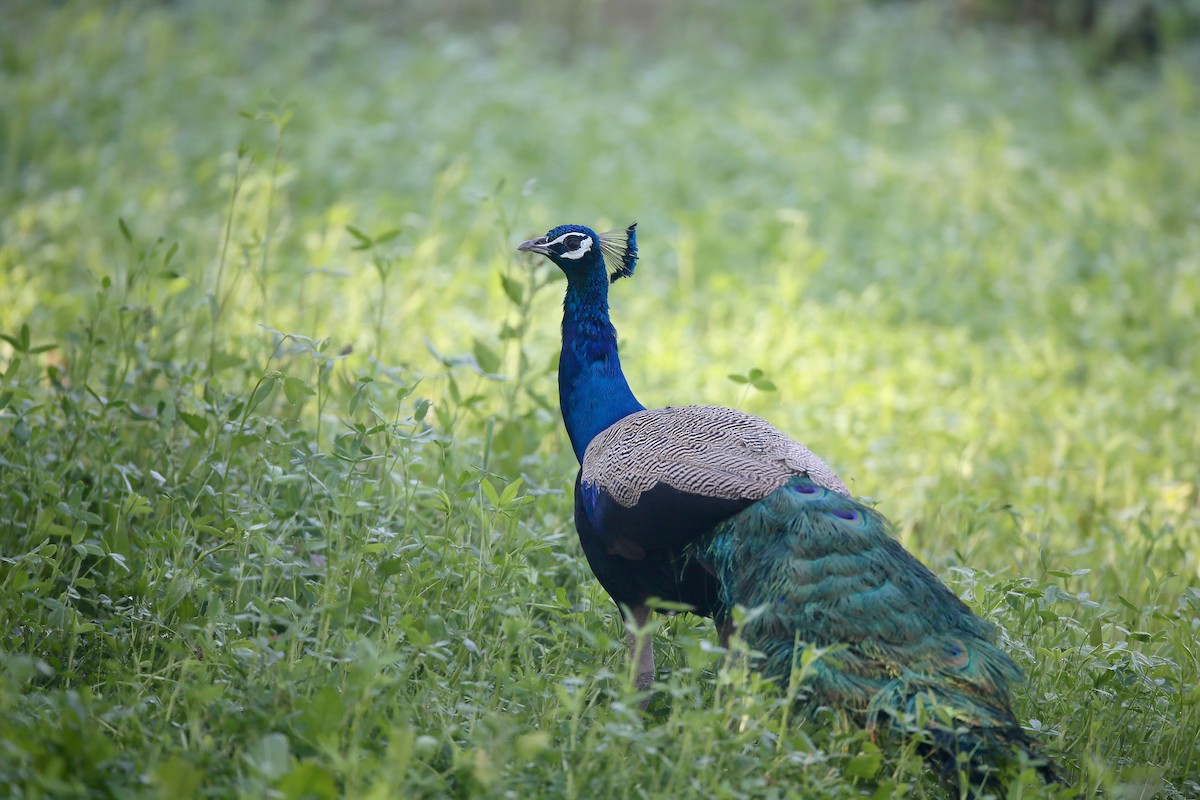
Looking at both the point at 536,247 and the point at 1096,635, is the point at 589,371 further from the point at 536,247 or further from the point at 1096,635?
the point at 1096,635

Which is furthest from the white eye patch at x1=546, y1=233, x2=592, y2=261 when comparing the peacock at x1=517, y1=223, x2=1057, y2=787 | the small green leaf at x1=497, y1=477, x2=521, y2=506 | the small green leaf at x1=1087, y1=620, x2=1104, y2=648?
the small green leaf at x1=1087, y1=620, x2=1104, y2=648

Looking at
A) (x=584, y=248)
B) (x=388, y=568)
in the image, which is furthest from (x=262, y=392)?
(x=584, y=248)

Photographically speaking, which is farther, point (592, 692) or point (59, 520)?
point (59, 520)

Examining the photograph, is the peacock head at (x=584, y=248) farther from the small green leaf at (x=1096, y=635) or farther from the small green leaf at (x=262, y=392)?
the small green leaf at (x=1096, y=635)

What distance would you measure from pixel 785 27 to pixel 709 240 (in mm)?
4439

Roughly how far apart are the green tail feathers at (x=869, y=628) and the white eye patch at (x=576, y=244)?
3.08ft

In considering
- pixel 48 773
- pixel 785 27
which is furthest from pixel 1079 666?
pixel 785 27

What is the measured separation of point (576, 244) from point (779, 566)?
1148 mm

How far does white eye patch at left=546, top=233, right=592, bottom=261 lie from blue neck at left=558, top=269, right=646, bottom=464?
0.06m

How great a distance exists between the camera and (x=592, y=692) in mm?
2799

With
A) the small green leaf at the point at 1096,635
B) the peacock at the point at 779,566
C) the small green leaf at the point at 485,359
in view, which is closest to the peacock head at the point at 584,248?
the peacock at the point at 779,566

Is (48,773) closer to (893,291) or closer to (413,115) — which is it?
(893,291)

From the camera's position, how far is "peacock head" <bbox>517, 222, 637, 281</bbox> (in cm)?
324

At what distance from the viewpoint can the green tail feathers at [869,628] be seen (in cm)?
231
